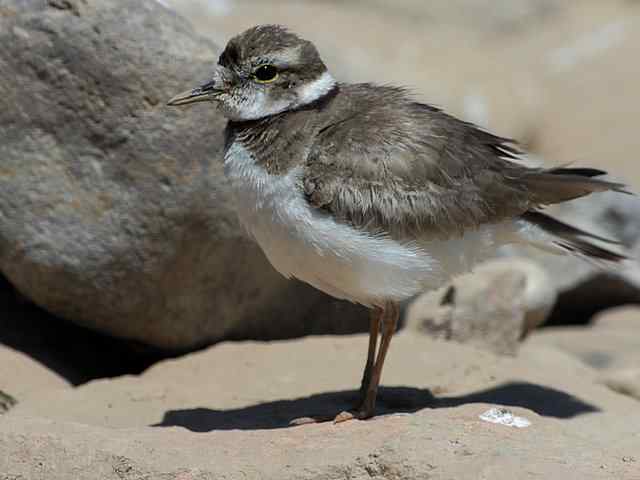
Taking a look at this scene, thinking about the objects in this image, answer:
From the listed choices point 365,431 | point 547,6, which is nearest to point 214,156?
point 365,431

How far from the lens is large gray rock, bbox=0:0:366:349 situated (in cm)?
637

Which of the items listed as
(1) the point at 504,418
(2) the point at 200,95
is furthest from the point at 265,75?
(1) the point at 504,418

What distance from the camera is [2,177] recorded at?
21.3 feet

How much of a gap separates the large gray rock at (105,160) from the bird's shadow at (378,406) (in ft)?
3.48

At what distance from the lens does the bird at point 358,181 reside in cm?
534

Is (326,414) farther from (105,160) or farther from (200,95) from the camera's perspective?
(105,160)

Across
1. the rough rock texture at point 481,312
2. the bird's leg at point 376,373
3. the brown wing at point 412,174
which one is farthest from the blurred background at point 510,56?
the bird's leg at point 376,373

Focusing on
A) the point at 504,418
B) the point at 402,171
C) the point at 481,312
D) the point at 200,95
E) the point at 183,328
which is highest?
the point at 481,312

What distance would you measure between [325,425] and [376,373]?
397 millimetres

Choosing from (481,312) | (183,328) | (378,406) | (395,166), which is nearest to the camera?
(395,166)

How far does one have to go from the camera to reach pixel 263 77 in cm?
565

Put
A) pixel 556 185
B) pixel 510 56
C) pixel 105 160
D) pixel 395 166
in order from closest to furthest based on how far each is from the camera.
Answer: pixel 395 166
pixel 556 185
pixel 105 160
pixel 510 56

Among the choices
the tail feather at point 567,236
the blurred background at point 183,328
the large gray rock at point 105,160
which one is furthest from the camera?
the large gray rock at point 105,160

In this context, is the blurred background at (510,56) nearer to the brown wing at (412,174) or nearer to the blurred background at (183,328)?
the blurred background at (183,328)
